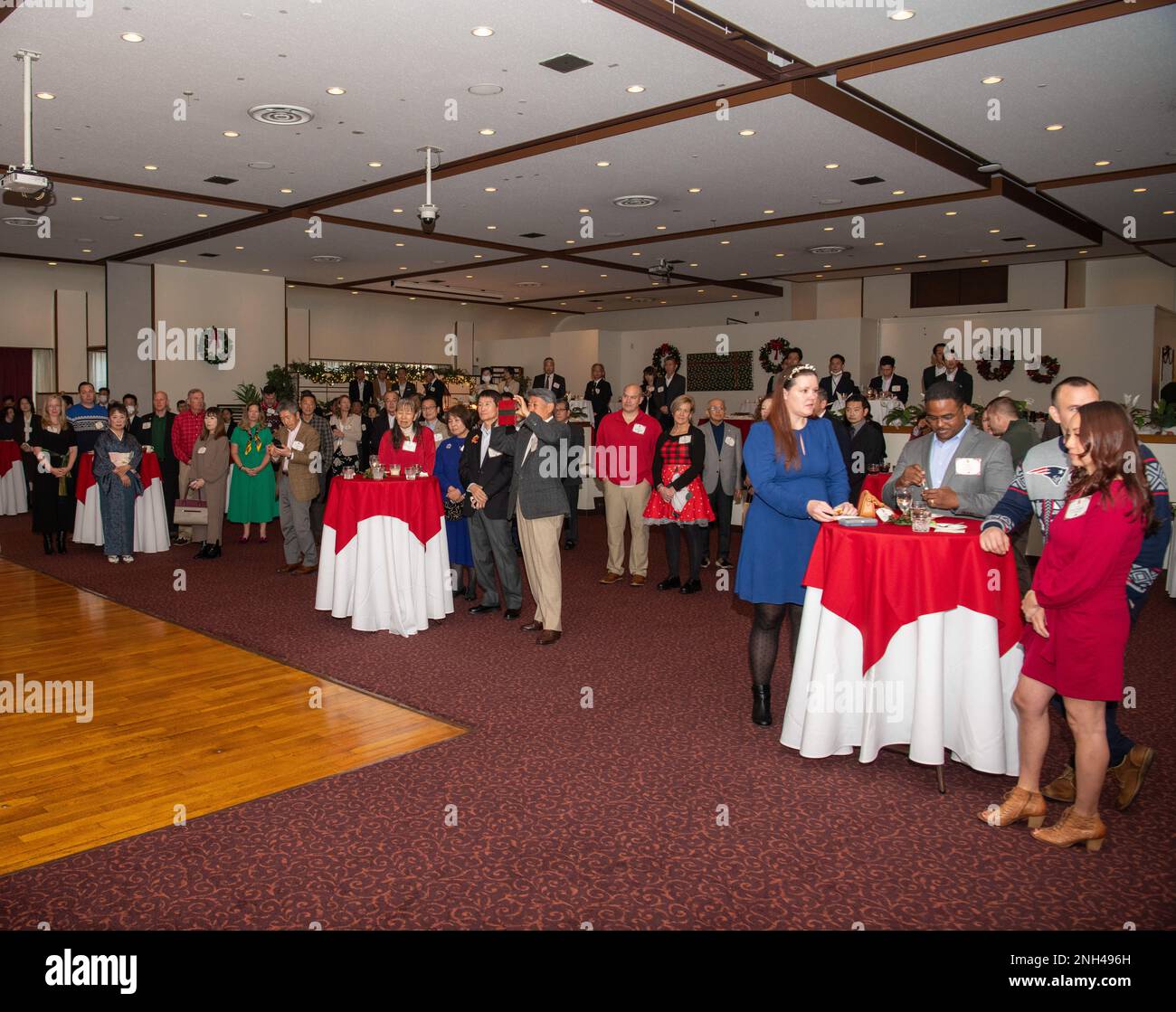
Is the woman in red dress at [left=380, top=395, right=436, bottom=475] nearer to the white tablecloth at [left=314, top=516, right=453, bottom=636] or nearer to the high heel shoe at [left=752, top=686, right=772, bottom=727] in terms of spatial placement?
the white tablecloth at [left=314, top=516, right=453, bottom=636]

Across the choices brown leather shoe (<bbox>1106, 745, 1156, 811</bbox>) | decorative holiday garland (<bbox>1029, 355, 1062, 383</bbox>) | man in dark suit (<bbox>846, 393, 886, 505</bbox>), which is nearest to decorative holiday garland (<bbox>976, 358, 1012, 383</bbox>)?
decorative holiday garland (<bbox>1029, 355, 1062, 383</bbox>)

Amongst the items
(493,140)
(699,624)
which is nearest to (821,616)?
(699,624)

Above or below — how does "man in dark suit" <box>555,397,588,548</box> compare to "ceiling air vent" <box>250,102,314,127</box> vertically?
below

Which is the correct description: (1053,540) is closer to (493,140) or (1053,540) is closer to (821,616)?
(821,616)

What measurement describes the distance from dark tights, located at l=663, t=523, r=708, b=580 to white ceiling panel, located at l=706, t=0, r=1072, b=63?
11.9ft

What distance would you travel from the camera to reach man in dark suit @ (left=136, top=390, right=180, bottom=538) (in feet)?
36.5

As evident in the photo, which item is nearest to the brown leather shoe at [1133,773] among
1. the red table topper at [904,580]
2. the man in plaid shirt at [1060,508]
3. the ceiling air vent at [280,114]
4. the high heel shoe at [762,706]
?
the man in plaid shirt at [1060,508]

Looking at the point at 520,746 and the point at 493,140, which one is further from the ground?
the point at 493,140

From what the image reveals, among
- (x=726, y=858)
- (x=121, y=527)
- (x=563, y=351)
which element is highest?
(x=563, y=351)

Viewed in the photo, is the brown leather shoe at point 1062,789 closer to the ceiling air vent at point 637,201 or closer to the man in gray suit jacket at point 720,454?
the man in gray suit jacket at point 720,454

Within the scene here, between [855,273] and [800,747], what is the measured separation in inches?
616

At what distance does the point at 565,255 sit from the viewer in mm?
15070

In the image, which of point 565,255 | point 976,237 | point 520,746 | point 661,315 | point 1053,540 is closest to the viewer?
point 1053,540

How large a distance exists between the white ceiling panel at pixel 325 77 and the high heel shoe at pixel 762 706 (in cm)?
411
